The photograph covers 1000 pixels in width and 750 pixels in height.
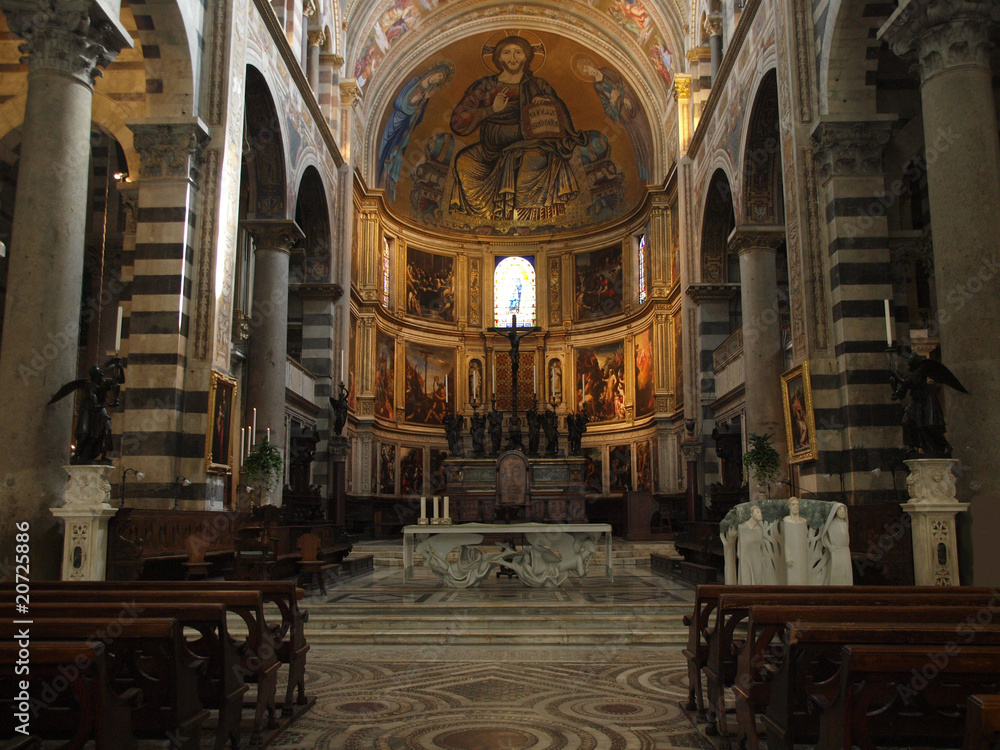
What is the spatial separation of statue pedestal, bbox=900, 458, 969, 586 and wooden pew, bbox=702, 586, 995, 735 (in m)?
3.78

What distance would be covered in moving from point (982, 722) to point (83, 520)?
377 inches

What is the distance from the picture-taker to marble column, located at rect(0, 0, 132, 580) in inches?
389

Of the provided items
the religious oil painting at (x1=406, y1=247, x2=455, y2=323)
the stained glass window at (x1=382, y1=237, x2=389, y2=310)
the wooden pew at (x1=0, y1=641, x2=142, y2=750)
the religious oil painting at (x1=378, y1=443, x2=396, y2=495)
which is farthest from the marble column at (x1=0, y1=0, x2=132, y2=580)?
the religious oil painting at (x1=406, y1=247, x2=455, y2=323)

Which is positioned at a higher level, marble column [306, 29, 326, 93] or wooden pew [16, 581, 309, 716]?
marble column [306, 29, 326, 93]

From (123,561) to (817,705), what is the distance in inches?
341

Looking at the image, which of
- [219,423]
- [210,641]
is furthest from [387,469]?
[210,641]

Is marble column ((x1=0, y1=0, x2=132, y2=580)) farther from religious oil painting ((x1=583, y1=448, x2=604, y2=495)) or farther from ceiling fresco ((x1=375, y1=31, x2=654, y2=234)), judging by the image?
religious oil painting ((x1=583, y1=448, x2=604, y2=495))

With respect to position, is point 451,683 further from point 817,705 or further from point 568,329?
point 568,329

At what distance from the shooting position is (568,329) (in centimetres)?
3709

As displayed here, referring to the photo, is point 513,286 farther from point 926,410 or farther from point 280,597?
point 280,597

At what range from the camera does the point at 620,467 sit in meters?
33.5

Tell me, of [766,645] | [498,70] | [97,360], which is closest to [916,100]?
[766,645]

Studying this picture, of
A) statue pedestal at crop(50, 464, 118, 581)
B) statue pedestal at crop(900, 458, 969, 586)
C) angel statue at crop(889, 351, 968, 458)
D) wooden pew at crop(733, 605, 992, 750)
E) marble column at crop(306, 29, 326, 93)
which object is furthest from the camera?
marble column at crop(306, 29, 326, 93)

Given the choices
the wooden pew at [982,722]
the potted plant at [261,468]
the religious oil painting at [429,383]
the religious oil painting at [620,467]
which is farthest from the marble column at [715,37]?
the wooden pew at [982,722]
